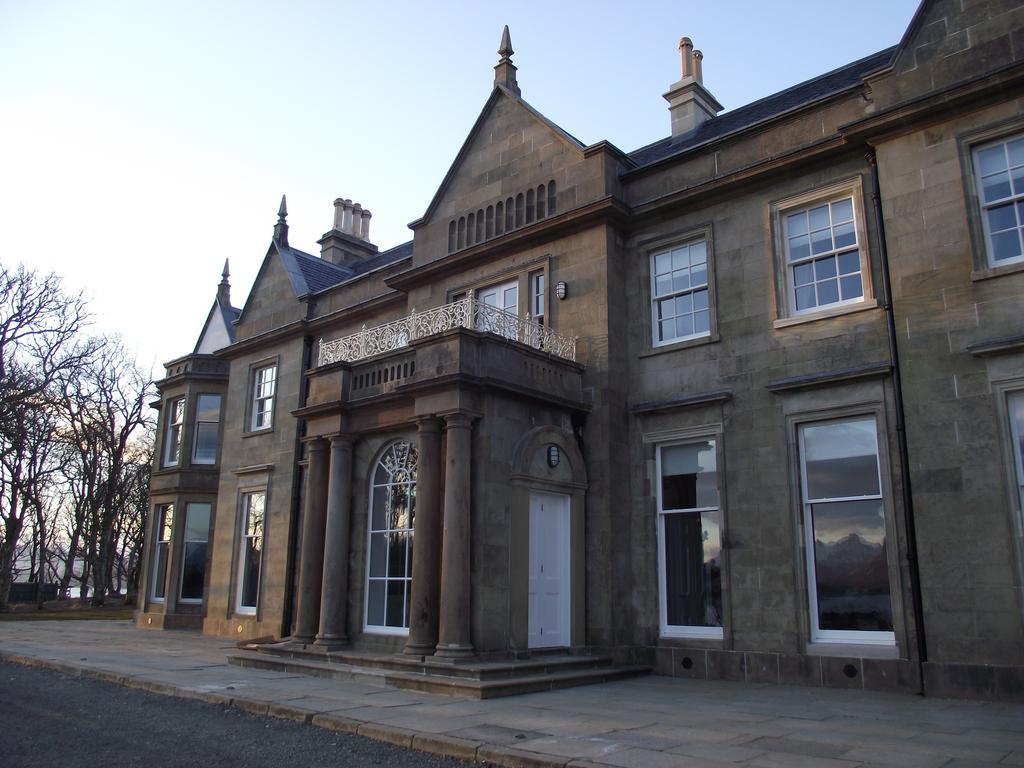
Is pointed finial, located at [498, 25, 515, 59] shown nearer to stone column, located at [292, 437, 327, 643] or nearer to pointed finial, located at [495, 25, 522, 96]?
pointed finial, located at [495, 25, 522, 96]

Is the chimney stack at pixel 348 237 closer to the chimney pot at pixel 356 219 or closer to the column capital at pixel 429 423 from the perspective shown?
the chimney pot at pixel 356 219

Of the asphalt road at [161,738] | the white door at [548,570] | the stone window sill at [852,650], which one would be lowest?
the asphalt road at [161,738]

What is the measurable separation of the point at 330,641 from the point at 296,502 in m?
7.20

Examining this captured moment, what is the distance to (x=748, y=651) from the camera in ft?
41.3

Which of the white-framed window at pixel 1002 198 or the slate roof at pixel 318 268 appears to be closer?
the white-framed window at pixel 1002 198

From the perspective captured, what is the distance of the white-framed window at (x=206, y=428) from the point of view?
26.0m

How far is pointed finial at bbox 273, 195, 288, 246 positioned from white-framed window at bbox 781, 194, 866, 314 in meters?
16.1

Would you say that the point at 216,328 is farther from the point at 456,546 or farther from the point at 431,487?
the point at 456,546

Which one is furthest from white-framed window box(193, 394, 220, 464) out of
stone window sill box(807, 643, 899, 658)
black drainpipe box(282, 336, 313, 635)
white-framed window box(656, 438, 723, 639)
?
stone window sill box(807, 643, 899, 658)

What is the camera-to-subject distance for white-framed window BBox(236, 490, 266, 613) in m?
21.5

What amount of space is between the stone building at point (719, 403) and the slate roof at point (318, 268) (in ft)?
21.4

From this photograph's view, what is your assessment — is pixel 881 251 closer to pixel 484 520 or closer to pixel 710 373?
pixel 710 373

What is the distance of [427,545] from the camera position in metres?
12.9

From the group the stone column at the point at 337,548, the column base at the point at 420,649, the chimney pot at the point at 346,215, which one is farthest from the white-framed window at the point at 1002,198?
the chimney pot at the point at 346,215
